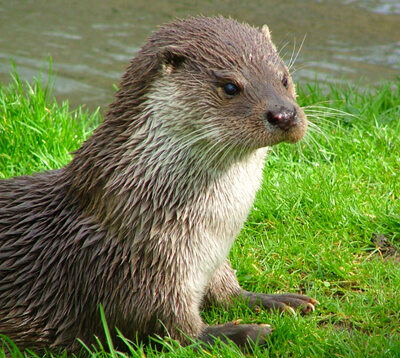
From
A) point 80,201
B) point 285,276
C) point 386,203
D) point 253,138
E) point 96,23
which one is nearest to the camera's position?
point 253,138

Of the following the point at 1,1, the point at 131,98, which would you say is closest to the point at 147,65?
the point at 131,98

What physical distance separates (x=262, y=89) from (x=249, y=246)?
1.08m

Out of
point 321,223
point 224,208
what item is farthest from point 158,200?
point 321,223

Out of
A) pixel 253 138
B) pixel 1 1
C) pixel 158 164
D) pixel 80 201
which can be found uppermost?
pixel 253 138

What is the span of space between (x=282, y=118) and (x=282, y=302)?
0.90 m

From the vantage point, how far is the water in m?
6.09

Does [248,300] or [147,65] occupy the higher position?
[147,65]

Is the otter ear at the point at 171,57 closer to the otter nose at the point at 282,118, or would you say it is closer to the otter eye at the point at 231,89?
the otter eye at the point at 231,89

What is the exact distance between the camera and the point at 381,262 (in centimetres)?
326

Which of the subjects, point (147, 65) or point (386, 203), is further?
point (386, 203)

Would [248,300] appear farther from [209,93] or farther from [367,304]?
[209,93]

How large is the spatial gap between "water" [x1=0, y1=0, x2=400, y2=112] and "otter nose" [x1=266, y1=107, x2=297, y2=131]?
3.29m

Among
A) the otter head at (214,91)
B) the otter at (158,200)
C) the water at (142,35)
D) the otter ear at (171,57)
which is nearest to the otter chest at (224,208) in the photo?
the otter at (158,200)

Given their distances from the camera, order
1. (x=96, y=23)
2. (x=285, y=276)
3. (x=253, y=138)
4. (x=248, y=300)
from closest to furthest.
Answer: (x=253, y=138) < (x=248, y=300) < (x=285, y=276) < (x=96, y=23)
